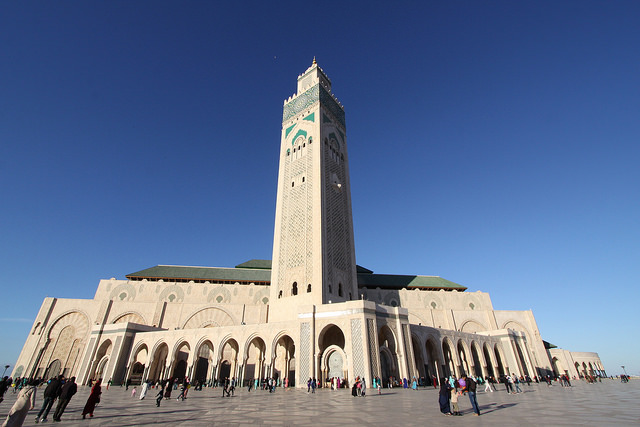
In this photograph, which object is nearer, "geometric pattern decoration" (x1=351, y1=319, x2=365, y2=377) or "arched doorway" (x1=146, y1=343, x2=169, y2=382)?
"geometric pattern decoration" (x1=351, y1=319, x2=365, y2=377)

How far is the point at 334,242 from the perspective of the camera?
23.0 meters

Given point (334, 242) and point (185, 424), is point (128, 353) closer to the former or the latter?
point (334, 242)

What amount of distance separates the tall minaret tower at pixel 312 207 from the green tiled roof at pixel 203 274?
8.10 metres

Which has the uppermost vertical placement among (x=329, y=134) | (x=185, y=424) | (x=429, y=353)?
(x=329, y=134)

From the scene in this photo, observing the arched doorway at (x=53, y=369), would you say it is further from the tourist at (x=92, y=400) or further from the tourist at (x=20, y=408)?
the tourist at (x=20, y=408)

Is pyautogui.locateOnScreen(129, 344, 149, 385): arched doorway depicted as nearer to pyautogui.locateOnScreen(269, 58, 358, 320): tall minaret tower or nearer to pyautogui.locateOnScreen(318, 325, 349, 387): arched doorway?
pyautogui.locateOnScreen(269, 58, 358, 320): tall minaret tower

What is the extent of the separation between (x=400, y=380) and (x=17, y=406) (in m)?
16.0

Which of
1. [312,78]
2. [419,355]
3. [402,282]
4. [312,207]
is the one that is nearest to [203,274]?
[312,207]

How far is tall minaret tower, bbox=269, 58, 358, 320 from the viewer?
69.8 feet

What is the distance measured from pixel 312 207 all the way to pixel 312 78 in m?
14.3

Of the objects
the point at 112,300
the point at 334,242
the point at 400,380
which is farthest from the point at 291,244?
the point at 112,300

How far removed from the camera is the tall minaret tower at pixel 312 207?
21.3m

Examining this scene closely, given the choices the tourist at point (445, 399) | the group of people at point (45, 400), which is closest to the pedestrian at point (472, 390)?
the tourist at point (445, 399)

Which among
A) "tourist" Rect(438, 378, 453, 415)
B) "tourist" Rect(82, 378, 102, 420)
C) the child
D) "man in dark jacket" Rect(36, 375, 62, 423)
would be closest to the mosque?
"tourist" Rect(438, 378, 453, 415)
